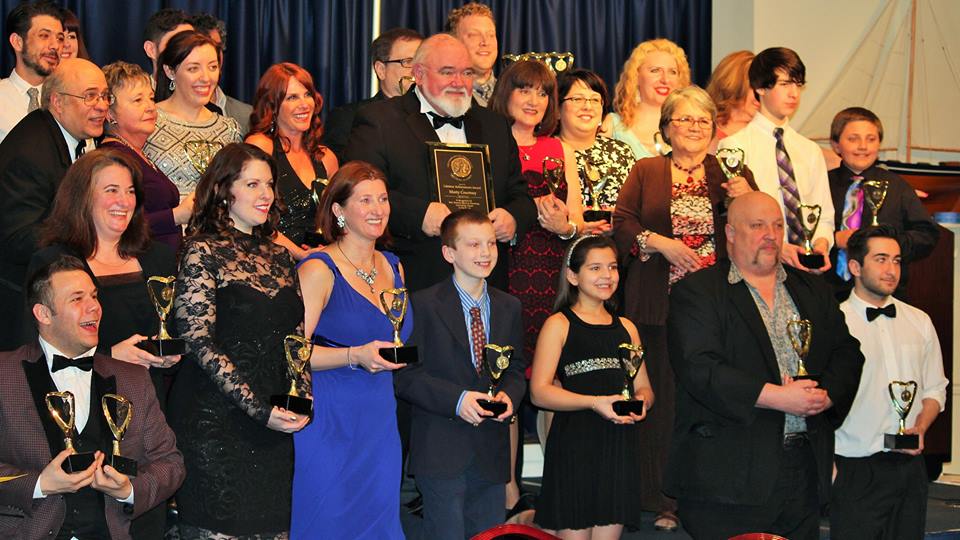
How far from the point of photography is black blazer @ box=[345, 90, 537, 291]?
561 centimetres

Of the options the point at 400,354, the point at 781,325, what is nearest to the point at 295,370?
the point at 400,354

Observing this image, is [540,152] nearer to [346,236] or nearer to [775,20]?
[346,236]

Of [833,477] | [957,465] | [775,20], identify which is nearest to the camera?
[833,477]

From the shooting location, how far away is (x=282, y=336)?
4.58m

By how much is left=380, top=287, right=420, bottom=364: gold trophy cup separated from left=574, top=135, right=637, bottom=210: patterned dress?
1.71 m

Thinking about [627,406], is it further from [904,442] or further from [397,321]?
[904,442]

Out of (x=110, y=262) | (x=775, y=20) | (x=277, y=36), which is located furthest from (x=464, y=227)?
(x=775, y=20)

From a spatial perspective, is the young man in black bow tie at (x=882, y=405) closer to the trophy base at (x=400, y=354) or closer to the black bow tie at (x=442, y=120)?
the black bow tie at (x=442, y=120)

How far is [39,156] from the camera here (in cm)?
498

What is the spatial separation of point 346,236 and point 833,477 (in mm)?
2365

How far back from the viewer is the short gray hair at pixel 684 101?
6266 millimetres

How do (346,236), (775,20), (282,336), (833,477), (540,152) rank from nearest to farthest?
(282,336) → (346,236) → (833,477) → (540,152) → (775,20)

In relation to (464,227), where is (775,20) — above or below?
above

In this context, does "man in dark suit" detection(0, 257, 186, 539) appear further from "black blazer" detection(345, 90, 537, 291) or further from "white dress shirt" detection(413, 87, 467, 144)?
"white dress shirt" detection(413, 87, 467, 144)
